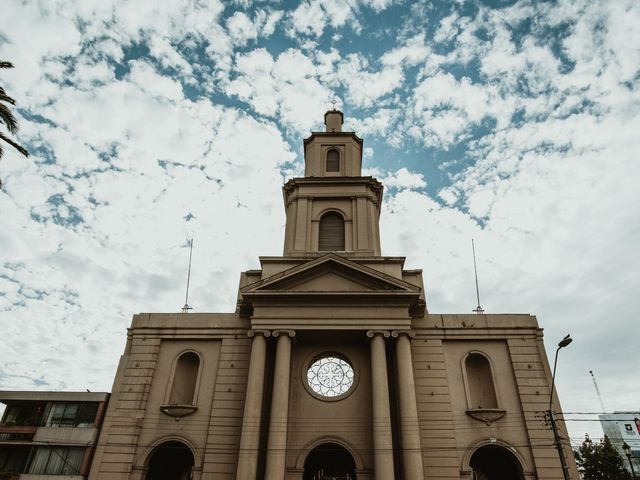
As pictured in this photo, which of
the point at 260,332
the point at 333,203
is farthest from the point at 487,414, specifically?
the point at 333,203

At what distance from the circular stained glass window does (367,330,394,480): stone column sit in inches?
84.3

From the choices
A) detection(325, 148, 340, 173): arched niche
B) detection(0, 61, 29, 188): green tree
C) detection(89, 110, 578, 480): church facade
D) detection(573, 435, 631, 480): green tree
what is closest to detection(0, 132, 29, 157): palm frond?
detection(0, 61, 29, 188): green tree

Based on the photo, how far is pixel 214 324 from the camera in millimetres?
24188

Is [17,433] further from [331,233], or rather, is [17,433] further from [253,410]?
[331,233]

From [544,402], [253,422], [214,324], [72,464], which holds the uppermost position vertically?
[214,324]

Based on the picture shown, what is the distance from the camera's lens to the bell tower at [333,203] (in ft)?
90.4

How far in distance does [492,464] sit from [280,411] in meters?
11.4

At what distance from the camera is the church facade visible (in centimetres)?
2016

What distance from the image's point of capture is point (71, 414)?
23.0 m

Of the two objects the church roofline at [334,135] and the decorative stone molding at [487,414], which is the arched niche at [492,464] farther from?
the church roofline at [334,135]

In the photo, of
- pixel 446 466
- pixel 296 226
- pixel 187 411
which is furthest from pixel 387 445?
pixel 296 226

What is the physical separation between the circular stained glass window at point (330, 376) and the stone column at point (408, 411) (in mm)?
2930

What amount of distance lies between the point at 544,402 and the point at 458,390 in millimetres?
4041

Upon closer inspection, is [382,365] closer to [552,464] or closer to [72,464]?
[552,464]
